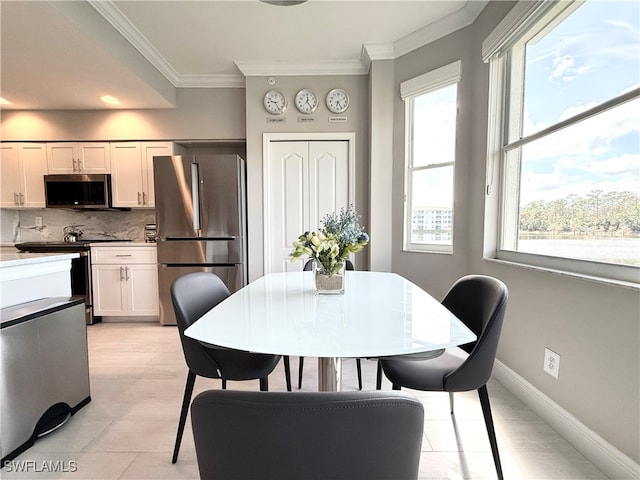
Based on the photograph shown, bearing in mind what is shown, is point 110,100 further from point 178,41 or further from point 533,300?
point 533,300

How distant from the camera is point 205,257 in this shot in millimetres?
3227

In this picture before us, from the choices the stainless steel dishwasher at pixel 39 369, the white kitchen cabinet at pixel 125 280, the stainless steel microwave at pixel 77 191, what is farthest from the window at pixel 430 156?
the stainless steel microwave at pixel 77 191

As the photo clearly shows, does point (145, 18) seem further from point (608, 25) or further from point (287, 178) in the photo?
point (608, 25)

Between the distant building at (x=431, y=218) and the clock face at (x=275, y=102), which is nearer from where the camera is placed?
the distant building at (x=431, y=218)

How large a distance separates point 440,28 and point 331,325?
9.12ft

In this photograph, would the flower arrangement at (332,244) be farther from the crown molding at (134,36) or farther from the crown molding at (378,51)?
the crown molding at (134,36)

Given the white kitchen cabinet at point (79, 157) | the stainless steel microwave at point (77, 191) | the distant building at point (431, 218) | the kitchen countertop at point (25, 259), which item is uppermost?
the white kitchen cabinet at point (79, 157)

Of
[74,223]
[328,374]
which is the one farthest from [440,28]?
[74,223]

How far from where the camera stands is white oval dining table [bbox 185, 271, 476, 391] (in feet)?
2.62

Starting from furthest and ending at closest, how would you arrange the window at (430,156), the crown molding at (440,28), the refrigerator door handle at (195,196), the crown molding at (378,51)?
the refrigerator door handle at (195,196)
the crown molding at (378,51)
the window at (430,156)
the crown molding at (440,28)

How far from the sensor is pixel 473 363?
1.17 m

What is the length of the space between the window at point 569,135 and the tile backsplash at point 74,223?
3898mm

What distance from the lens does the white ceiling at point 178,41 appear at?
7.02ft

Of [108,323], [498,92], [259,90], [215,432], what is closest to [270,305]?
[215,432]
